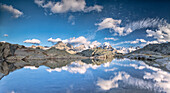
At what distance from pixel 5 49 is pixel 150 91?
12725 centimetres

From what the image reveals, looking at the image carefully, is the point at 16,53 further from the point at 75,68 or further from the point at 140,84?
the point at 140,84

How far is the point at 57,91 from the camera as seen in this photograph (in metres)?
10.6

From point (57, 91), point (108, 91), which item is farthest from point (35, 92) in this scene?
point (108, 91)

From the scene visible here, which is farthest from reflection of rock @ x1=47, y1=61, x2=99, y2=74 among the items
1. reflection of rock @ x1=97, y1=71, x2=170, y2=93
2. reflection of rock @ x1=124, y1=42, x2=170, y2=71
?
reflection of rock @ x1=124, y1=42, x2=170, y2=71

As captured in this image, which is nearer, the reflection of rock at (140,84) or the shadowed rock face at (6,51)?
the reflection of rock at (140,84)

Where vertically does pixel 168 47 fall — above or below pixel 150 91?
above

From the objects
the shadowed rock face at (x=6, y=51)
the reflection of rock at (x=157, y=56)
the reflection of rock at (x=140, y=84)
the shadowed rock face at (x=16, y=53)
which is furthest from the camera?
the shadowed rock face at (x=16, y=53)

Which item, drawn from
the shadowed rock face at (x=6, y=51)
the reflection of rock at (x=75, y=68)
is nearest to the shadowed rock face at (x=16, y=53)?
the shadowed rock face at (x=6, y=51)

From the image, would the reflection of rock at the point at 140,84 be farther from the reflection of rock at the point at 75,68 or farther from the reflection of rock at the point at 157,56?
the reflection of rock at the point at 157,56

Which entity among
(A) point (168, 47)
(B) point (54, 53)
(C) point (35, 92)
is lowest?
(C) point (35, 92)

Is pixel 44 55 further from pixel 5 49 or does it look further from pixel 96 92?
pixel 96 92

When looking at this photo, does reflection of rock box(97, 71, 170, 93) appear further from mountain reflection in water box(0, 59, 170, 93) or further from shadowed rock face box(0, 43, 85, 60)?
shadowed rock face box(0, 43, 85, 60)

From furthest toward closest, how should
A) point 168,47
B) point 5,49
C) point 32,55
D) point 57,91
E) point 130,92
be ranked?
point 168,47, point 32,55, point 5,49, point 57,91, point 130,92

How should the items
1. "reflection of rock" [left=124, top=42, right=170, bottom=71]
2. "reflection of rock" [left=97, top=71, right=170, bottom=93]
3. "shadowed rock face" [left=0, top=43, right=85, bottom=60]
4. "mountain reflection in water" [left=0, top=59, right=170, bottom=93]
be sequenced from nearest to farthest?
"mountain reflection in water" [left=0, top=59, right=170, bottom=93]
"reflection of rock" [left=97, top=71, right=170, bottom=93]
"reflection of rock" [left=124, top=42, right=170, bottom=71]
"shadowed rock face" [left=0, top=43, right=85, bottom=60]
